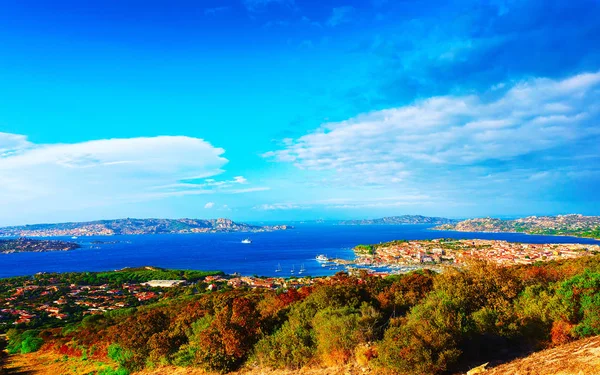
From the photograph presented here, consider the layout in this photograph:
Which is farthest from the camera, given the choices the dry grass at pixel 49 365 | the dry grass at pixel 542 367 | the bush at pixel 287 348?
the dry grass at pixel 49 365

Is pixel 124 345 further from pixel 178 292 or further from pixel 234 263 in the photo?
pixel 234 263

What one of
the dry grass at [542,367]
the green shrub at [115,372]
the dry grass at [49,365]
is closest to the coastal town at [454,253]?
the dry grass at [542,367]

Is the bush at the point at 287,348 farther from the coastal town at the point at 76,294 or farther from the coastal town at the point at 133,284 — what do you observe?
the coastal town at the point at 76,294

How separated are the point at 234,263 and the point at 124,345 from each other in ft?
270

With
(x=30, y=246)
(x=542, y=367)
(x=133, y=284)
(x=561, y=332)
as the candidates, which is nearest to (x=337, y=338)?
(x=542, y=367)

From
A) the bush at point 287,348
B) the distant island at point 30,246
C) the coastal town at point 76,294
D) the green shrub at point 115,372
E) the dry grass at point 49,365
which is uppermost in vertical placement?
the bush at point 287,348

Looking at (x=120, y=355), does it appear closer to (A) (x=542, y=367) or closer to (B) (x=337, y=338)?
(B) (x=337, y=338)

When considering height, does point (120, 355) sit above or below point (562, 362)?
below

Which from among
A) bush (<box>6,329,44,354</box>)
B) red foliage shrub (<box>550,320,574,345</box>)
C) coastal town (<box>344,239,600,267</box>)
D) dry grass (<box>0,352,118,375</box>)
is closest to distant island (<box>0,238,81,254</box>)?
coastal town (<box>344,239,600,267</box>)

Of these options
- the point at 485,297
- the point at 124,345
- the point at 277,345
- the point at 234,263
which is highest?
the point at 485,297

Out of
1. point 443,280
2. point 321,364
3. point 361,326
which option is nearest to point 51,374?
point 321,364

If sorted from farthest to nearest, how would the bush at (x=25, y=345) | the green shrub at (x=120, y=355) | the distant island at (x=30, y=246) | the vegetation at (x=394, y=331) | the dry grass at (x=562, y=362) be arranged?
the distant island at (x=30, y=246), the bush at (x=25, y=345), the green shrub at (x=120, y=355), the vegetation at (x=394, y=331), the dry grass at (x=562, y=362)

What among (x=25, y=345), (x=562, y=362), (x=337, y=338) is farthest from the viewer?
(x=25, y=345)

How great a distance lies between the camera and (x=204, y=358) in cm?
1005
